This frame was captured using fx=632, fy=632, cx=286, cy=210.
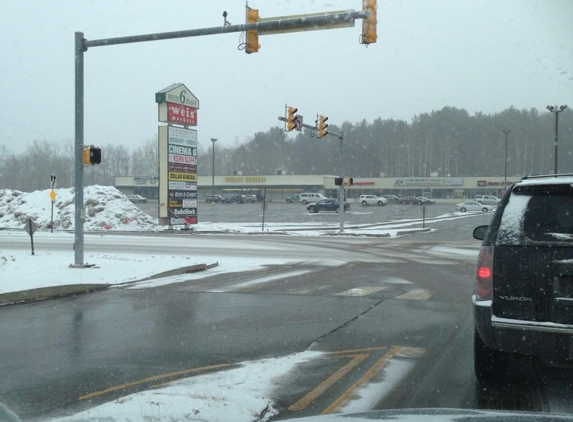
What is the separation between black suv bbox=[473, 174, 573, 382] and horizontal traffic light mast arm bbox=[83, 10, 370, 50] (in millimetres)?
8743

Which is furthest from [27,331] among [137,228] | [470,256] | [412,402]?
[137,228]

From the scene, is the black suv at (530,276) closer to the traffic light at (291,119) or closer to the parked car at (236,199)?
the traffic light at (291,119)

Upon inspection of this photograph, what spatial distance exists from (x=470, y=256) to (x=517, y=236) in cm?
1807

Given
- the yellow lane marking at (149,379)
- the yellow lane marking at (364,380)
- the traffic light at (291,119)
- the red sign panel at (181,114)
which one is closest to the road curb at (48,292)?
the yellow lane marking at (149,379)

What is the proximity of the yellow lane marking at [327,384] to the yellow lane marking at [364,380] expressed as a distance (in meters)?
0.21

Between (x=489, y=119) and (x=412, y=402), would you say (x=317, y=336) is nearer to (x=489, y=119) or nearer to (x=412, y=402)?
(x=412, y=402)

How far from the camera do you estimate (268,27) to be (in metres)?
14.3

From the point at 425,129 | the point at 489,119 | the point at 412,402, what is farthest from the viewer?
the point at 425,129

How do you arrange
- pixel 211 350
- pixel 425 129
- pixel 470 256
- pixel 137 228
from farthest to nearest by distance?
1. pixel 425 129
2. pixel 137 228
3. pixel 470 256
4. pixel 211 350

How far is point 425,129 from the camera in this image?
Result: 377ft

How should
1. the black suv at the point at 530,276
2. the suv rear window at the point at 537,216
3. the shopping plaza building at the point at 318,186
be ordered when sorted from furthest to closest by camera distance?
the shopping plaza building at the point at 318,186 < the suv rear window at the point at 537,216 < the black suv at the point at 530,276

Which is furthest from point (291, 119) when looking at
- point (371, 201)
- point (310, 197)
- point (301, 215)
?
point (310, 197)

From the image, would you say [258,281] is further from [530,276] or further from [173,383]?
[530,276]

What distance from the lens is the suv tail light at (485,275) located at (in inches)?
215
